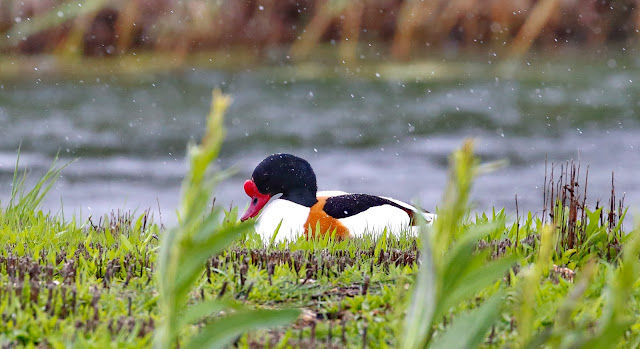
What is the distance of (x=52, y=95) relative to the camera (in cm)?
1438

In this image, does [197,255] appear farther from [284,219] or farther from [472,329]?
[284,219]

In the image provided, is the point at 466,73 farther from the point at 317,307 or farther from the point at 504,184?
the point at 317,307

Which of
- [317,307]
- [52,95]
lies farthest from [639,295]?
[52,95]

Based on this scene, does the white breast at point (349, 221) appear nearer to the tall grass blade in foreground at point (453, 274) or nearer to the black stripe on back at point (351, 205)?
the black stripe on back at point (351, 205)

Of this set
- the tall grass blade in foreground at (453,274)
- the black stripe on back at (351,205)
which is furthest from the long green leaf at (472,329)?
the black stripe on back at (351,205)

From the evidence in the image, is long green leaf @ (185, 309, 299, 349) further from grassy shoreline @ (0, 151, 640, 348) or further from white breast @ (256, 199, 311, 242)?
white breast @ (256, 199, 311, 242)

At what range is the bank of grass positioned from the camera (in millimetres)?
2230

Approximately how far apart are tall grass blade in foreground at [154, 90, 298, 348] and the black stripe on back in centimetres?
285

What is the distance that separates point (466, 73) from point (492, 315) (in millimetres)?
13641

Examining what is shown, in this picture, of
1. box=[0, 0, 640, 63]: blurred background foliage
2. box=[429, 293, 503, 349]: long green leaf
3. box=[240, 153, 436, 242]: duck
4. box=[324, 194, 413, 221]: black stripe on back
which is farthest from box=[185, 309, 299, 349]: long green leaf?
box=[0, 0, 640, 63]: blurred background foliage

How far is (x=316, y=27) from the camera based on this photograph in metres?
18.1

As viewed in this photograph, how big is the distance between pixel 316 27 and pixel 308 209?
13032mm

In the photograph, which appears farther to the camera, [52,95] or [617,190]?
[52,95]

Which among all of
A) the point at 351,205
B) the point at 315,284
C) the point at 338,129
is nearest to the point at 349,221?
the point at 351,205
